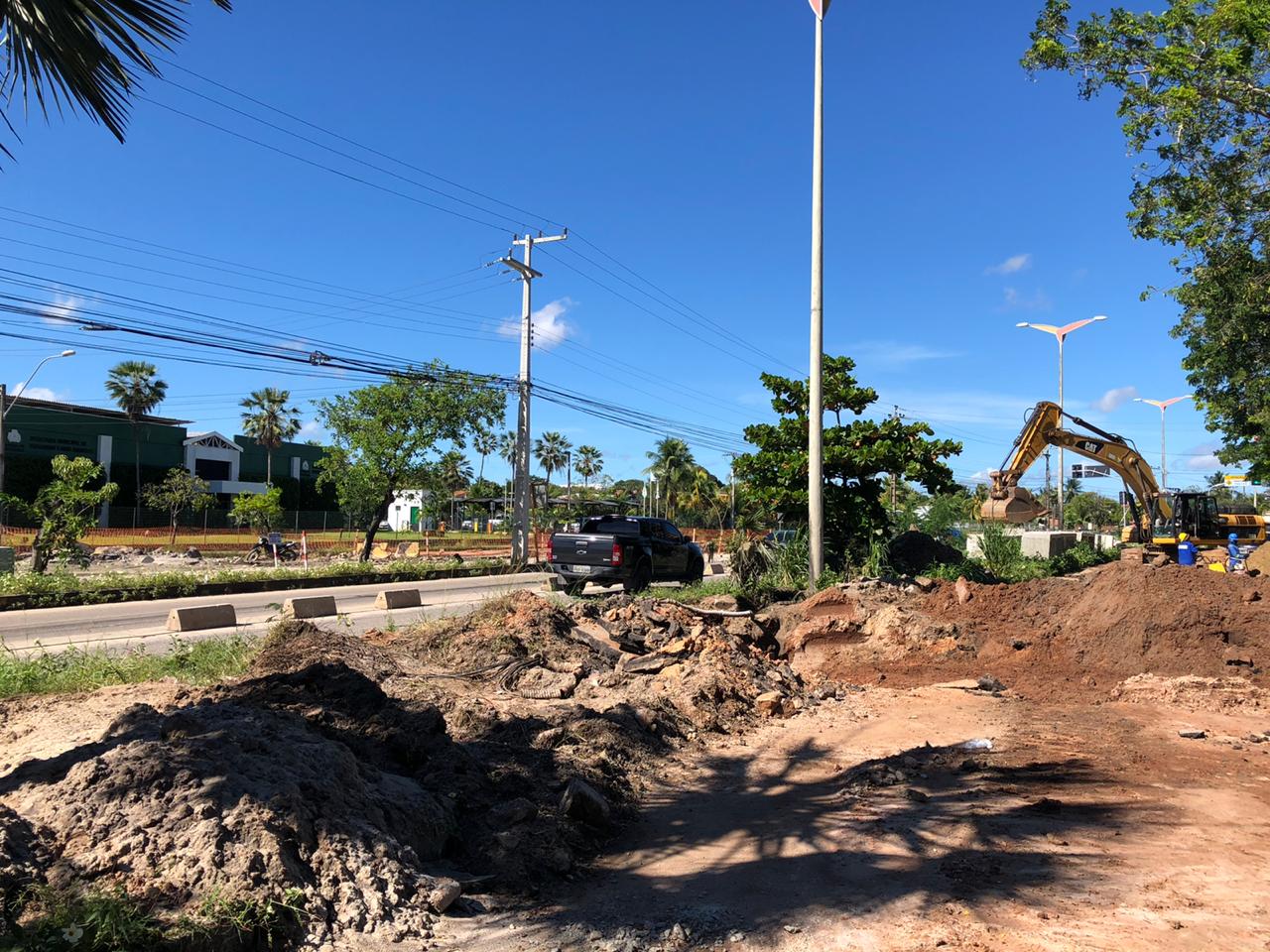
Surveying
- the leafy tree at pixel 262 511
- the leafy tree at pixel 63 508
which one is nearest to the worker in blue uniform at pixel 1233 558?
the leafy tree at pixel 63 508

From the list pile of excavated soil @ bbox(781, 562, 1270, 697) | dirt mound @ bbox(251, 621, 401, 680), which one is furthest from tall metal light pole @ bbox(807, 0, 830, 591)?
dirt mound @ bbox(251, 621, 401, 680)

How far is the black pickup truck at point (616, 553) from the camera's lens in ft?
59.3

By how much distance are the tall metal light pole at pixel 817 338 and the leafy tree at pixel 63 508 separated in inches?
606

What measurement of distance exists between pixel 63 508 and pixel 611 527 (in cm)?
A: 1239

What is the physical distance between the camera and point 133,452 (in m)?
57.5

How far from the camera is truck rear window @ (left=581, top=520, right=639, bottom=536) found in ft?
63.6

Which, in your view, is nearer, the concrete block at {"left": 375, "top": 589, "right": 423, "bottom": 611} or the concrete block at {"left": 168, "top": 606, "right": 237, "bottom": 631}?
the concrete block at {"left": 168, "top": 606, "right": 237, "bottom": 631}

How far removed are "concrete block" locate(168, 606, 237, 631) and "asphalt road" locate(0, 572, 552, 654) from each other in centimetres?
20

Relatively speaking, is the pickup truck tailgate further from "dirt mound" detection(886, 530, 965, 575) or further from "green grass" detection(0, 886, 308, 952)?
"green grass" detection(0, 886, 308, 952)

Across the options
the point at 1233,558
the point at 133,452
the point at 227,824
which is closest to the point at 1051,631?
the point at 227,824

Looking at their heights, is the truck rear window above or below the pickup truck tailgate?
above

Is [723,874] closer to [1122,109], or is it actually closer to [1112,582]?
[1112,582]

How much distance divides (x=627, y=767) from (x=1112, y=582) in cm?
905

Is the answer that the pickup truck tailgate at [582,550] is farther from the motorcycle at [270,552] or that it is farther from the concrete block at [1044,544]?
the motorcycle at [270,552]
